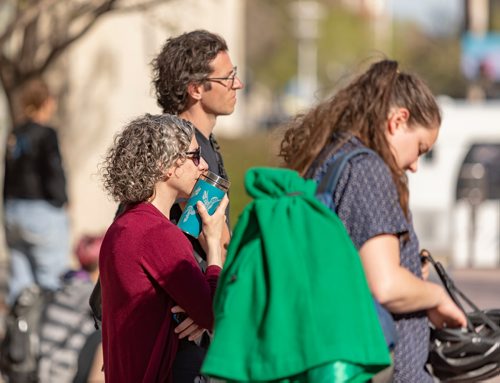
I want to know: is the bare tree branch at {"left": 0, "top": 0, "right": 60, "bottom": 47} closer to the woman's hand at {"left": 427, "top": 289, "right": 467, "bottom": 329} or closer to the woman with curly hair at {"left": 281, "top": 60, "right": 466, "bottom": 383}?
the woman with curly hair at {"left": 281, "top": 60, "right": 466, "bottom": 383}

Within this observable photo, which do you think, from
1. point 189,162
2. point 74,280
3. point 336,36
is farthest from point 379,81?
point 336,36

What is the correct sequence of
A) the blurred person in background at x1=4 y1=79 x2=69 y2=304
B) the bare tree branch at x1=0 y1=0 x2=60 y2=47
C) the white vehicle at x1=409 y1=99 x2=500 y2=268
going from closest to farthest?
the blurred person in background at x1=4 y1=79 x2=69 y2=304, the bare tree branch at x1=0 y1=0 x2=60 y2=47, the white vehicle at x1=409 y1=99 x2=500 y2=268

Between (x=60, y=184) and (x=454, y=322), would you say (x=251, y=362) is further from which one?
(x=60, y=184)

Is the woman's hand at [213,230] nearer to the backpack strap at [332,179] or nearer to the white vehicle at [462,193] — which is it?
the backpack strap at [332,179]

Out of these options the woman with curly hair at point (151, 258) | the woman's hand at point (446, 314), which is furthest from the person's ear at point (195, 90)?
the woman's hand at point (446, 314)

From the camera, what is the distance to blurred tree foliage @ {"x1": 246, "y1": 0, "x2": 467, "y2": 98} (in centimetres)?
5820

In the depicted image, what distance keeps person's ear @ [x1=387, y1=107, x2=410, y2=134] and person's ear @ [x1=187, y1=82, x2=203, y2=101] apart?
0.82 metres

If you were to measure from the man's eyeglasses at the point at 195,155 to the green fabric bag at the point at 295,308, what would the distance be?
72 centimetres

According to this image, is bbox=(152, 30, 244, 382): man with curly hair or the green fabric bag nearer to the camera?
the green fabric bag

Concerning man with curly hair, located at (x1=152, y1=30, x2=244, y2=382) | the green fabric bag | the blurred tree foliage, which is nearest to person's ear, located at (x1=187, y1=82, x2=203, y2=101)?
man with curly hair, located at (x1=152, y1=30, x2=244, y2=382)

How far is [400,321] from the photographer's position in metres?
3.89

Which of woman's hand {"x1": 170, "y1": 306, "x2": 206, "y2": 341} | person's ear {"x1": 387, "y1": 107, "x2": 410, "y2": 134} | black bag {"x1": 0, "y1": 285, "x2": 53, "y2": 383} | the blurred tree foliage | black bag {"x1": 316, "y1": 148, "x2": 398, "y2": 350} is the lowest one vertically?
the blurred tree foliage

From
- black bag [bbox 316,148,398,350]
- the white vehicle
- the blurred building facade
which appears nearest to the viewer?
black bag [bbox 316,148,398,350]

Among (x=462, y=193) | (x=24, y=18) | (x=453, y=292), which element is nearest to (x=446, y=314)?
(x=453, y=292)
